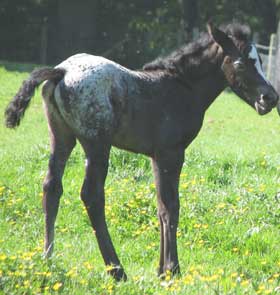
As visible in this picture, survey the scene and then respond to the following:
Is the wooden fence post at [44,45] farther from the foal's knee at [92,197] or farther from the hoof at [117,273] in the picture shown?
the hoof at [117,273]

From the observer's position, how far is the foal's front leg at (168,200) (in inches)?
262

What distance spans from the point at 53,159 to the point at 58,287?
1.51 m

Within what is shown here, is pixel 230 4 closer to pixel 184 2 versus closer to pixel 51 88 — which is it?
pixel 184 2

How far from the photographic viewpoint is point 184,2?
3177cm

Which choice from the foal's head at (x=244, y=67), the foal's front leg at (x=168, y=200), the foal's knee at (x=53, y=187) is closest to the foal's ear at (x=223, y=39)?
the foal's head at (x=244, y=67)

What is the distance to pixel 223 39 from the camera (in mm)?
6816

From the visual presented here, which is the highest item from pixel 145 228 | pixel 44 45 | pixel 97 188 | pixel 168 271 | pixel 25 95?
pixel 25 95

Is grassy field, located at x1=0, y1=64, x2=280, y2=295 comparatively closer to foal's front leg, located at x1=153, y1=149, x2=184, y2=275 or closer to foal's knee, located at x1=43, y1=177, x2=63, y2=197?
foal's front leg, located at x1=153, y1=149, x2=184, y2=275

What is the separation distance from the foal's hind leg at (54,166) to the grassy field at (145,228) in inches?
10.1

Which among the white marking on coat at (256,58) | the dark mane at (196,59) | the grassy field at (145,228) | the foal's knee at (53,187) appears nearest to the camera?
the grassy field at (145,228)

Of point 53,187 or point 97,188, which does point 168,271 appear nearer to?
point 97,188

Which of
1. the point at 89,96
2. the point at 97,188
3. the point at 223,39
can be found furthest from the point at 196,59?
the point at 97,188

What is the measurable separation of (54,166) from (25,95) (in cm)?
65

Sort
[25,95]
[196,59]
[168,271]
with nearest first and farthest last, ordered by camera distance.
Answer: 1. [25,95]
2. [168,271]
3. [196,59]
